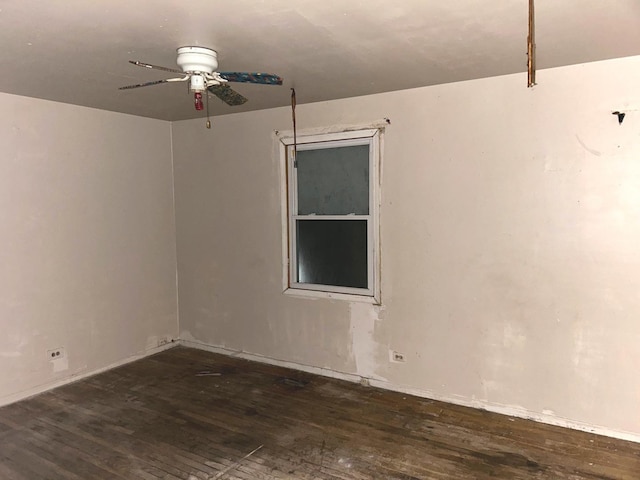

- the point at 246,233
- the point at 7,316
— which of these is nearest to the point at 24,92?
the point at 7,316

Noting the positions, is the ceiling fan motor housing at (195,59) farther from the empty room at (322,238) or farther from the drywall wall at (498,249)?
the drywall wall at (498,249)

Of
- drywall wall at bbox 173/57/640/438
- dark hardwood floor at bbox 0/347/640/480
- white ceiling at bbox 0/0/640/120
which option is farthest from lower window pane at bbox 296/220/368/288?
white ceiling at bbox 0/0/640/120

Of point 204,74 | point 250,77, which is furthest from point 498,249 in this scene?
point 204,74

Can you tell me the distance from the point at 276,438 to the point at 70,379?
7.35ft

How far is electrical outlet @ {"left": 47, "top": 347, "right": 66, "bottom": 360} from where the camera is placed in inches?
160

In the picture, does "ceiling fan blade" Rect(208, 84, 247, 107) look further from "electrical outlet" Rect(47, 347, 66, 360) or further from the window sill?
"electrical outlet" Rect(47, 347, 66, 360)

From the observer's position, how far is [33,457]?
9.82 ft

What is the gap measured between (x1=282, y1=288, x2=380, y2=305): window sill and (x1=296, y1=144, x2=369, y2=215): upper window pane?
2.43 feet

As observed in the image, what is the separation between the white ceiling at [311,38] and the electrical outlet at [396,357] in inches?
86.1

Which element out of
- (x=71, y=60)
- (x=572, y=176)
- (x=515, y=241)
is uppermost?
(x=71, y=60)

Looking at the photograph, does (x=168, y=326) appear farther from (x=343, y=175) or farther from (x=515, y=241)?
(x=515, y=241)

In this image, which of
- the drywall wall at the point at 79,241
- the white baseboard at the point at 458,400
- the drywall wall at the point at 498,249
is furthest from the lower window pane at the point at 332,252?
the drywall wall at the point at 79,241

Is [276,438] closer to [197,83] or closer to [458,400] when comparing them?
[458,400]

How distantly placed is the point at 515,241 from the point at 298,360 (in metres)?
2.28
